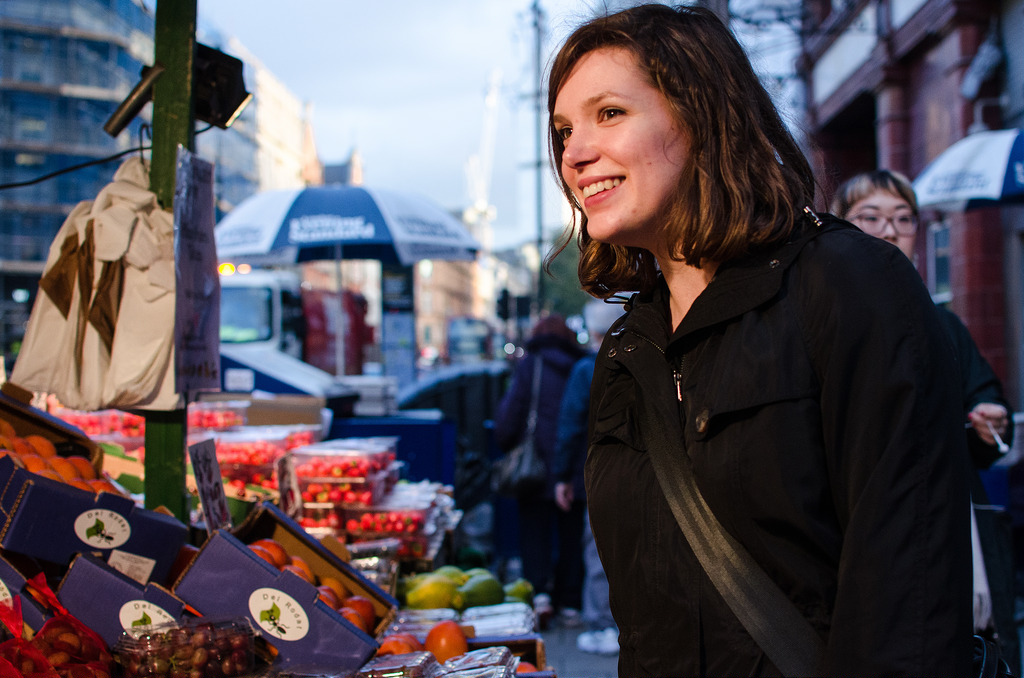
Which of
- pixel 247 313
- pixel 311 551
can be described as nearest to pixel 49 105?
pixel 247 313

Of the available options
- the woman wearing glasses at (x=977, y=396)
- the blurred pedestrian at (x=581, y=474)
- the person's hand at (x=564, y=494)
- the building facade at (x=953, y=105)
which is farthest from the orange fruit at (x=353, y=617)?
the building facade at (x=953, y=105)

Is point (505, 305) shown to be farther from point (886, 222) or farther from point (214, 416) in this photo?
point (886, 222)

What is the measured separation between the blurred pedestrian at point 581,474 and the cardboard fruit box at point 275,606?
374 centimetres

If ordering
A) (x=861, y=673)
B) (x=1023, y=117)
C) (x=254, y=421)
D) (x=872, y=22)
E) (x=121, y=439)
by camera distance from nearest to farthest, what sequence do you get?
(x=861, y=673) → (x=121, y=439) → (x=254, y=421) → (x=1023, y=117) → (x=872, y=22)

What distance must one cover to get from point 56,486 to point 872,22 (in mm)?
13556

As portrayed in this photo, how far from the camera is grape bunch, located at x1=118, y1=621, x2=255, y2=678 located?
91.2 inches

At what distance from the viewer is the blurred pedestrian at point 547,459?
7062 millimetres

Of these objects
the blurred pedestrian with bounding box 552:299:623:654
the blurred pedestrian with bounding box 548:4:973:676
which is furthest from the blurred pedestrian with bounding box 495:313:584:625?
the blurred pedestrian with bounding box 548:4:973:676

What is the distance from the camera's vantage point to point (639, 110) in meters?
1.59

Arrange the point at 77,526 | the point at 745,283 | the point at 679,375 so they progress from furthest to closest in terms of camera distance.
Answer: the point at 77,526 < the point at 679,375 < the point at 745,283

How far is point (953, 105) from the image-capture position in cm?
1054

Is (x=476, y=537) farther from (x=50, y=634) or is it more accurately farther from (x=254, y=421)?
(x=50, y=634)

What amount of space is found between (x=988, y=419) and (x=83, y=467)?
3.37 m

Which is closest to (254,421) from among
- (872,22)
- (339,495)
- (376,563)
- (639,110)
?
(339,495)
